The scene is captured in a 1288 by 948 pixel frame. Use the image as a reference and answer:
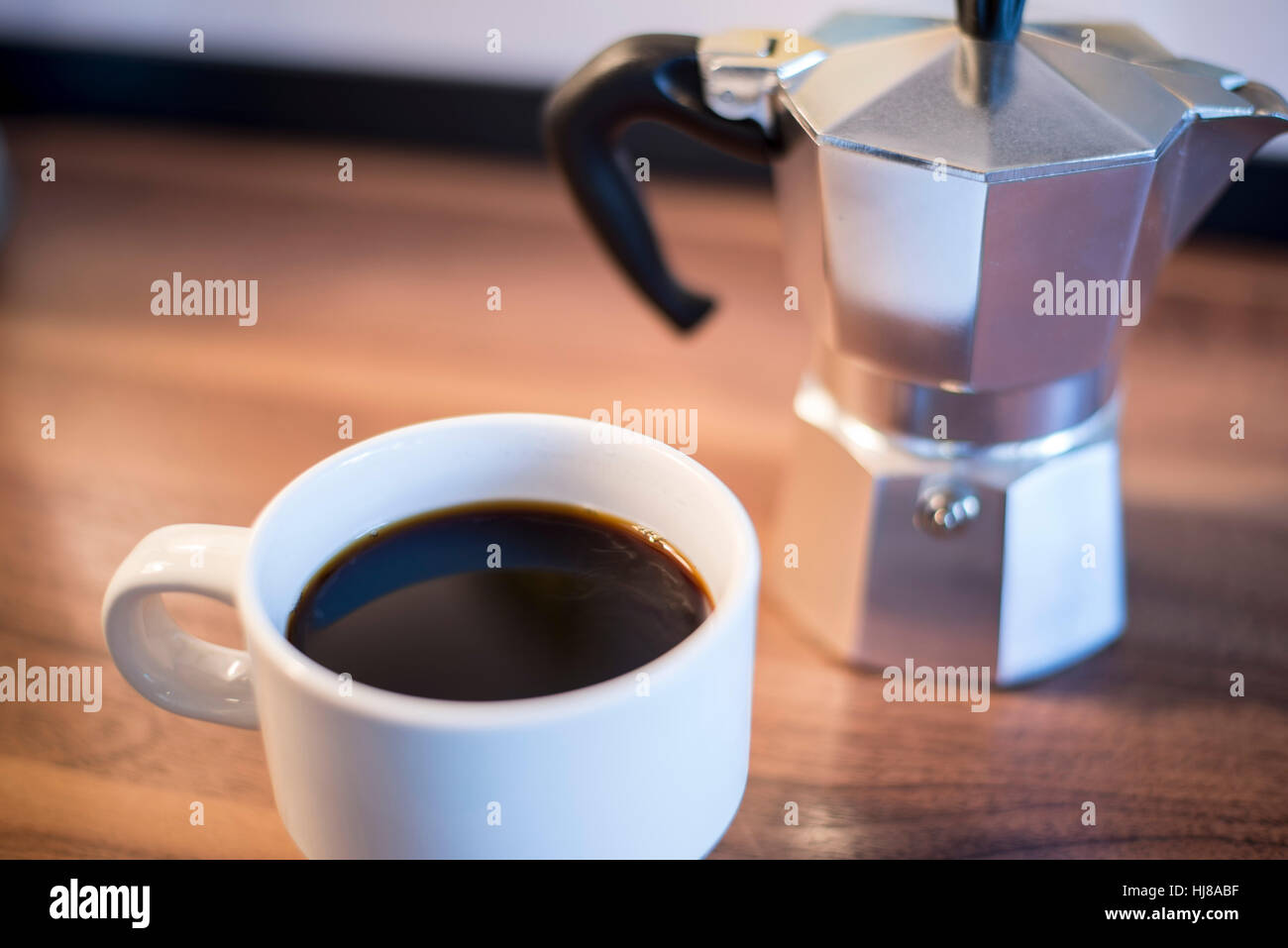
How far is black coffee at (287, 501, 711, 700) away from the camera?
35 centimetres

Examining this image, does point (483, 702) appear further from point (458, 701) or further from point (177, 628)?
point (177, 628)

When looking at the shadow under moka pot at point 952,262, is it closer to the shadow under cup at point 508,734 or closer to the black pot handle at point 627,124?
the black pot handle at point 627,124

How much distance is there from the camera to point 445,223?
820 millimetres

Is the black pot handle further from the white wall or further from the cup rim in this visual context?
the white wall

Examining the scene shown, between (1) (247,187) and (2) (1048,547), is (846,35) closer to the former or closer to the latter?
(2) (1048,547)

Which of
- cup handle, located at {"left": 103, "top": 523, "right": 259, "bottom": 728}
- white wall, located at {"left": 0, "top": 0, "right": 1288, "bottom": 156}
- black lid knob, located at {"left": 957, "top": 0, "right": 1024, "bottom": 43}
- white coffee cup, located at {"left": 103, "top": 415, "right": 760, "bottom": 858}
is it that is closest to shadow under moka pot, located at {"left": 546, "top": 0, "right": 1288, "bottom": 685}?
black lid knob, located at {"left": 957, "top": 0, "right": 1024, "bottom": 43}

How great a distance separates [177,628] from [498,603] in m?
0.10

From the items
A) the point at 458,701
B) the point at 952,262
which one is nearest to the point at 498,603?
the point at 458,701

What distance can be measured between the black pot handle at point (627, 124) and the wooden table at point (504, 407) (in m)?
0.15

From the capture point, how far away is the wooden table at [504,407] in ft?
1.42

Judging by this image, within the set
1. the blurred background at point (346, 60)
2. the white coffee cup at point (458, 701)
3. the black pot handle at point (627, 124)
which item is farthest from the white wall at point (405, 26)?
the white coffee cup at point (458, 701)

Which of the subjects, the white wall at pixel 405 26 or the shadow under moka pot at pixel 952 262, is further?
the white wall at pixel 405 26
